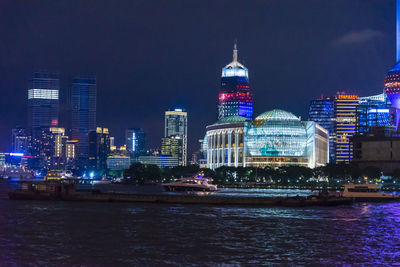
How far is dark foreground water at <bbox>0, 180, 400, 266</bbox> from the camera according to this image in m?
61.7

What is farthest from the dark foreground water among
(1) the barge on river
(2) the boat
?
(2) the boat

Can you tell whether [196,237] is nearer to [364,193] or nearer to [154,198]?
[154,198]

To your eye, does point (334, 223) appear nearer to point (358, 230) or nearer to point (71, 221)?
point (358, 230)

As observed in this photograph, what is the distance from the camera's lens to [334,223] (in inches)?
3772

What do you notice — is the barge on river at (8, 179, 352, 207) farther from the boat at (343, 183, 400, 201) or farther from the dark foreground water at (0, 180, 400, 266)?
the dark foreground water at (0, 180, 400, 266)

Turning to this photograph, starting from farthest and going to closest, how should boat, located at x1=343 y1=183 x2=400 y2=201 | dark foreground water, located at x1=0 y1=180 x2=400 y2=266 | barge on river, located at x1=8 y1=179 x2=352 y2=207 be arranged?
boat, located at x1=343 y1=183 x2=400 y2=201 → barge on river, located at x1=8 y1=179 x2=352 y2=207 → dark foreground water, located at x1=0 y1=180 x2=400 y2=266

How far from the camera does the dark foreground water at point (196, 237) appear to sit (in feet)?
202

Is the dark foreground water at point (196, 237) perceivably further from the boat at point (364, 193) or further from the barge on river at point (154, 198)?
the boat at point (364, 193)

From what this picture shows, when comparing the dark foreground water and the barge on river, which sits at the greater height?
the barge on river

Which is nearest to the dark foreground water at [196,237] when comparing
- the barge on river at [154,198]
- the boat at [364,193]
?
the barge on river at [154,198]

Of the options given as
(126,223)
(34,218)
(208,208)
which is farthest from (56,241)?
(208,208)

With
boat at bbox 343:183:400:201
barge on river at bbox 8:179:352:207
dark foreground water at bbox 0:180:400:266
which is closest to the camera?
dark foreground water at bbox 0:180:400:266

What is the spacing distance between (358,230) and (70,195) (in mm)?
77526

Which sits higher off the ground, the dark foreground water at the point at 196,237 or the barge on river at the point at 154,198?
the barge on river at the point at 154,198
